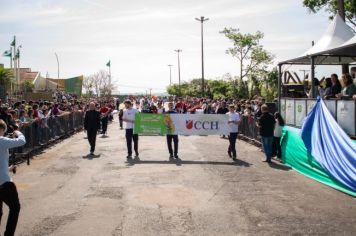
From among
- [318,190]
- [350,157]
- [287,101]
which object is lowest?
[318,190]

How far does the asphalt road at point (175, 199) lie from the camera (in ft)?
24.3

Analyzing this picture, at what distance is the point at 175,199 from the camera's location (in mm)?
9359

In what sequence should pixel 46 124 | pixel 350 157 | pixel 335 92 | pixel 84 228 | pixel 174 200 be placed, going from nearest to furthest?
pixel 84 228 < pixel 174 200 < pixel 350 157 < pixel 335 92 < pixel 46 124

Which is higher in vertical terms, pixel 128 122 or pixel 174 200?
pixel 128 122

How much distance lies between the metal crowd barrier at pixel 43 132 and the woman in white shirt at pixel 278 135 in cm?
820

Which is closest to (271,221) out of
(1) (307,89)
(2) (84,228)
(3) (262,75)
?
(2) (84,228)

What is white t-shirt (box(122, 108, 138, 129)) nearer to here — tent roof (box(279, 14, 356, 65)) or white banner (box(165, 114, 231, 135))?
white banner (box(165, 114, 231, 135))

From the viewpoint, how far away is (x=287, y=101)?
16219mm

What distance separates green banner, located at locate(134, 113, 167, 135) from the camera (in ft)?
57.3

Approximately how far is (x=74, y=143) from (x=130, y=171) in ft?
29.0

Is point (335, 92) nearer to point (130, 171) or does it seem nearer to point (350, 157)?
point (350, 157)

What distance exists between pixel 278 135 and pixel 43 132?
9598 mm

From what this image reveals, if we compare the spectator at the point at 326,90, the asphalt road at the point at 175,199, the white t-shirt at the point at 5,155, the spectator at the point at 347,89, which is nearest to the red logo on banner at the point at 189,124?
the asphalt road at the point at 175,199

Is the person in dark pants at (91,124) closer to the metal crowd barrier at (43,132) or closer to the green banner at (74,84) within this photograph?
the metal crowd barrier at (43,132)
